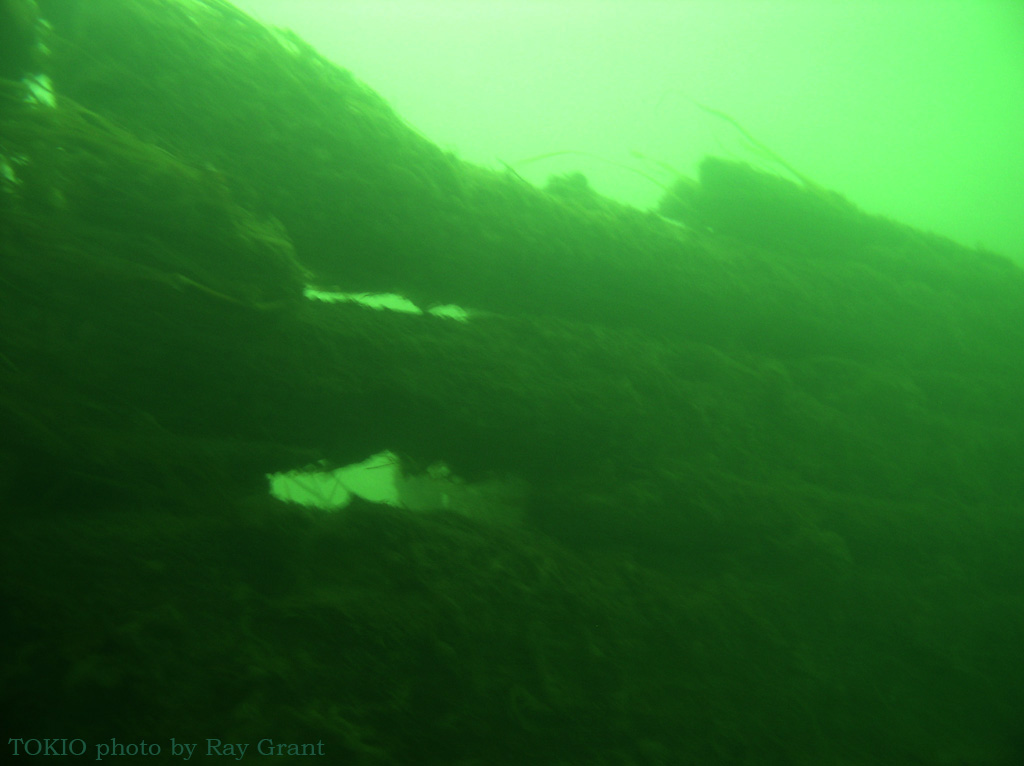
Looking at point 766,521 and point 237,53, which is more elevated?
point 237,53

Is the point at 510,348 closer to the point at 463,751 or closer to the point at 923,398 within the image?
the point at 463,751

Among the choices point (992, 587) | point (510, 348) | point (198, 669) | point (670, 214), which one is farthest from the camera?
point (670, 214)

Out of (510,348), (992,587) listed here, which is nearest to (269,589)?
(510,348)

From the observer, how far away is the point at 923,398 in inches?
62.7

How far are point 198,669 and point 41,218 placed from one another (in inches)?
35.7

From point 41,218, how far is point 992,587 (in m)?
2.39

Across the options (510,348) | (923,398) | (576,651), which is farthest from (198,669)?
(923,398)

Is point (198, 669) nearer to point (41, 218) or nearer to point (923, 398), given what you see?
point (41, 218)

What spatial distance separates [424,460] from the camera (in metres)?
1.19

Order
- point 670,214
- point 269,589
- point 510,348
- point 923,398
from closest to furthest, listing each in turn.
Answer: point 269,589
point 510,348
point 923,398
point 670,214

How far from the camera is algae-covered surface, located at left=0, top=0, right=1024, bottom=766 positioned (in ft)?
2.79

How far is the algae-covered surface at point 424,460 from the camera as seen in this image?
33.5 inches

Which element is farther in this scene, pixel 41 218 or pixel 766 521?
pixel 766 521

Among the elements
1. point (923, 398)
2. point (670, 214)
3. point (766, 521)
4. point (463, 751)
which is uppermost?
point (670, 214)
